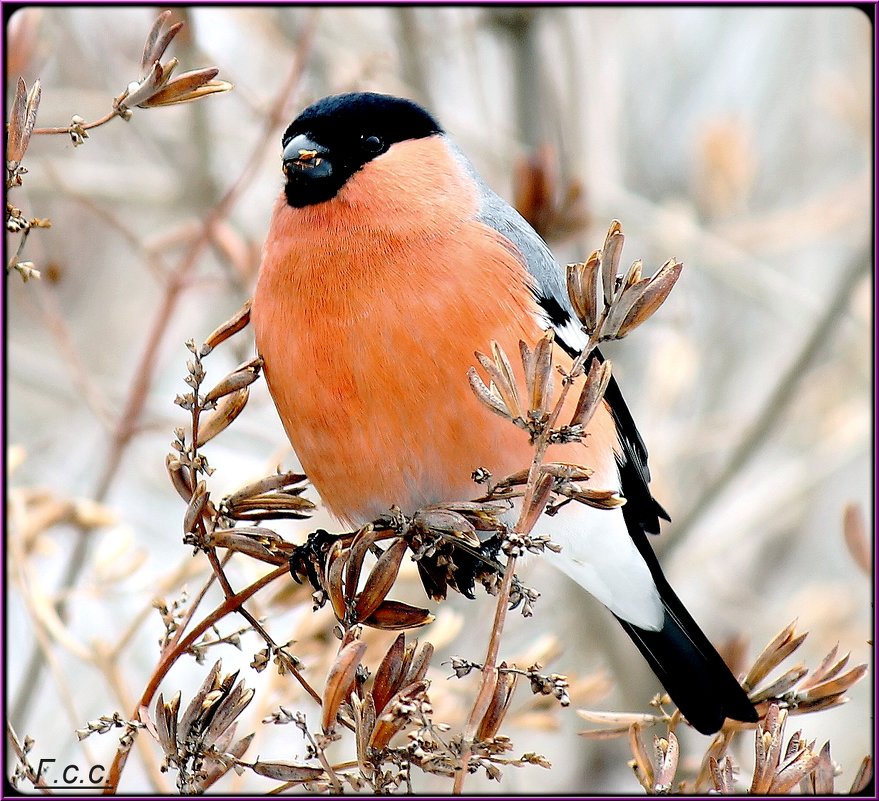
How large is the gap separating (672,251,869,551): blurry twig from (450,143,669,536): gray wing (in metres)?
0.85

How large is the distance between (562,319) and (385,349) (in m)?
0.51

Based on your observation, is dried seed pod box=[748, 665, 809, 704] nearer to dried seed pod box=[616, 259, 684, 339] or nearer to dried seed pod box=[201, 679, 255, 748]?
dried seed pod box=[616, 259, 684, 339]

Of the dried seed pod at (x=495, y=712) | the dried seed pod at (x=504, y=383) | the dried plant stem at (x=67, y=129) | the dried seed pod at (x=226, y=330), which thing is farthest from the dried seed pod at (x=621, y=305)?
the dried plant stem at (x=67, y=129)

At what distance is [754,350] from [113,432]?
342 centimetres

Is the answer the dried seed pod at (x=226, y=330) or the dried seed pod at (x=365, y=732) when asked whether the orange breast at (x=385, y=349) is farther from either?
the dried seed pod at (x=365, y=732)

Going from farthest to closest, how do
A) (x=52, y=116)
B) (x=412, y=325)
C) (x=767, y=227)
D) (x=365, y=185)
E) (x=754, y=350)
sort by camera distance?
(x=754, y=350)
(x=767, y=227)
(x=52, y=116)
(x=365, y=185)
(x=412, y=325)

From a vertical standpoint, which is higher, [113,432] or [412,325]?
[412,325]

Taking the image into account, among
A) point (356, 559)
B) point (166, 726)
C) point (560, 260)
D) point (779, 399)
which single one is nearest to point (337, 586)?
point (356, 559)

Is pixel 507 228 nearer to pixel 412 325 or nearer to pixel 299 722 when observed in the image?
pixel 412 325

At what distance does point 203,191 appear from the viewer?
3.27m

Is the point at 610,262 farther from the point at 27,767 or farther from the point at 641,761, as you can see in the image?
the point at 27,767

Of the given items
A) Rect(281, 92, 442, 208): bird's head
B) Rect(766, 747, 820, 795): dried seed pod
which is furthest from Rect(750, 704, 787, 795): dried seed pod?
Rect(281, 92, 442, 208): bird's head

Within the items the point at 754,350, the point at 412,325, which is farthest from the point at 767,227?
the point at 412,325

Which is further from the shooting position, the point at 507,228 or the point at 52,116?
the point at 52,116
